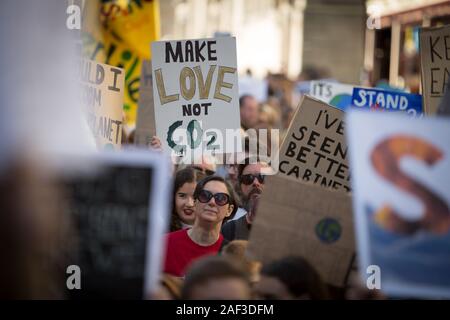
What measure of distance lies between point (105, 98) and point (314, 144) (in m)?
1.67

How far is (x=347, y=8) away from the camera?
79.6ft

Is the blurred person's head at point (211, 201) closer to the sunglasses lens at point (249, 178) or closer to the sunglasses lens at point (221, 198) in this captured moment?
the sunglasses lens at point (221, 198)

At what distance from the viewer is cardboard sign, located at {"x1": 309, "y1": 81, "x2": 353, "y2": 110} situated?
8.83 meters

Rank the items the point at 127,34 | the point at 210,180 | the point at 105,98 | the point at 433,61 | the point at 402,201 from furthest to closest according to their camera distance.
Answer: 1. the point at 127,34
2. the point at 105,98
3. the point at 433,61
4. the point at 210,180
5. the point at 402,201

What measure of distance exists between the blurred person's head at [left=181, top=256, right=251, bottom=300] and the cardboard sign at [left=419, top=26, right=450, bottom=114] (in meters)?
2.68

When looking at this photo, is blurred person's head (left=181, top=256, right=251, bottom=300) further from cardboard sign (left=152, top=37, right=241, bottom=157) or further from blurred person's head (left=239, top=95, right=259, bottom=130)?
blurred person's head (left=239, top=95, right=259, bottom=130)

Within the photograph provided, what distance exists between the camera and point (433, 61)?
5855mm

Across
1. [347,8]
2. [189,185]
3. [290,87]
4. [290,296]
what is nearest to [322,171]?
[189,185]

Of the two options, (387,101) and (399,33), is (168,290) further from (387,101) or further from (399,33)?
(399,33)

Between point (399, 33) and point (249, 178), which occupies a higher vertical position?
point (399, 33)

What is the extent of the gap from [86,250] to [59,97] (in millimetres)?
522

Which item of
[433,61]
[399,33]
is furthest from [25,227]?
[399,33]
